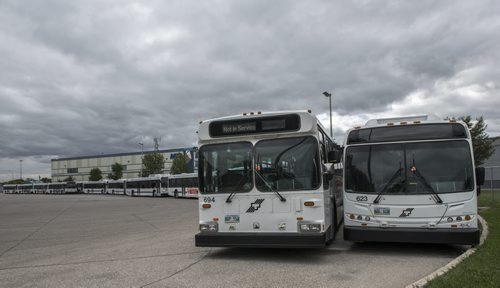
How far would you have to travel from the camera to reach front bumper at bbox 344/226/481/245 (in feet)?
25.6

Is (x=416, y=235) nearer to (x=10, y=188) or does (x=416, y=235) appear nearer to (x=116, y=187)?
(x=116, y=187)

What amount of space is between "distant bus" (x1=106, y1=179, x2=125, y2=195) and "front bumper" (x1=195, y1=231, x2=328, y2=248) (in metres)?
61.6

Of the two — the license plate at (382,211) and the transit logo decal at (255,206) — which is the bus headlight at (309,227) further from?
the license plate at (382,211)

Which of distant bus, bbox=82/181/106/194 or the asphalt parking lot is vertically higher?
the asphalt parking lot

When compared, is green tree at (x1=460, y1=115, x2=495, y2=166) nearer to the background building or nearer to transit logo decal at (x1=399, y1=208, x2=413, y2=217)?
transit logo decal at (x1=399, y1=208, x2=413, y2=217)

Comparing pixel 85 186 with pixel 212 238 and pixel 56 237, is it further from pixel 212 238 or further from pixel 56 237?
pixel 212 238

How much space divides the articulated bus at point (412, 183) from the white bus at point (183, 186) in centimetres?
3145

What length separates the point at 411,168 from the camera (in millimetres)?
8477

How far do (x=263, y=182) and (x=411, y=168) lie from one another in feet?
9.97

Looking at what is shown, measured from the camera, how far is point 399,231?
8.17 meters

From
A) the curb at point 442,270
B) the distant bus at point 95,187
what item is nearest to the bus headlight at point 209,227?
the curb at point 442,270

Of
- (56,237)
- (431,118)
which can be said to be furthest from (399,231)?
(56,237)

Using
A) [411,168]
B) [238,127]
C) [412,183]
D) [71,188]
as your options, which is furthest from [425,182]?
[71,188]

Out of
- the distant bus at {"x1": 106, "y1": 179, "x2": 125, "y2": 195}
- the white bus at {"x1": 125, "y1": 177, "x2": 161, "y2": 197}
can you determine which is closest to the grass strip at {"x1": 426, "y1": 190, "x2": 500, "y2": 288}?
the white bus at {"x1": 125, "y1": 177, "x2": 161, "y2": 197}
